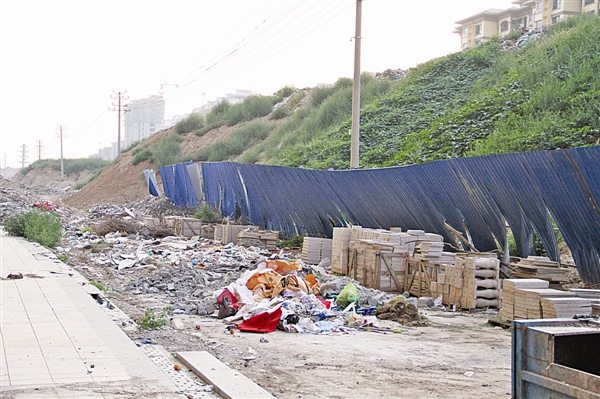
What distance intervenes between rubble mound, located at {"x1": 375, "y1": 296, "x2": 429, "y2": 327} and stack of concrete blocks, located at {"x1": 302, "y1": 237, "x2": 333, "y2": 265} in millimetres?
5414

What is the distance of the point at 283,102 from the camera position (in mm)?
54344

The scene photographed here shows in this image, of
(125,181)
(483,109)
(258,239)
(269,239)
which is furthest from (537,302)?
(125,181)

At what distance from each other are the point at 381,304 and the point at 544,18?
70.5m

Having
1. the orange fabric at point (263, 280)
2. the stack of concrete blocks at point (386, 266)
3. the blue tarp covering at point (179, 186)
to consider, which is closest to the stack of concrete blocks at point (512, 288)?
the stack of concrete blocks at point (386, 266)

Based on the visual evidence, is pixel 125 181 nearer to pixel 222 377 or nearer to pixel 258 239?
pixel 258 239

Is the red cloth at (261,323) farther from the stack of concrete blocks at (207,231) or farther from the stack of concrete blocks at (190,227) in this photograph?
the stack of concrete blocks at (190,227)

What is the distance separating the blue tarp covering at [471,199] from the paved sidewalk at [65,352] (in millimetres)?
6848

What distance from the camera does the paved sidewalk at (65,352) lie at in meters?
5.36

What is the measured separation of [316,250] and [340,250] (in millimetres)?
1865

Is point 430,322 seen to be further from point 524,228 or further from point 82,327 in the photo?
point 82,327

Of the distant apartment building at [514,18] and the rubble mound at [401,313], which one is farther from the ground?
the distant apartment building at [514,18]

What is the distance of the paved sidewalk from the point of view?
536 cm

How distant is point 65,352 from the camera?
6492 mm

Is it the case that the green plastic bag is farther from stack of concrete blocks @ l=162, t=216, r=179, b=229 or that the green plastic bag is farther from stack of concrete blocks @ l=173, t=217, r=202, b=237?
stack of concrete blocks @ l=162, t=216, r=179, b=229
